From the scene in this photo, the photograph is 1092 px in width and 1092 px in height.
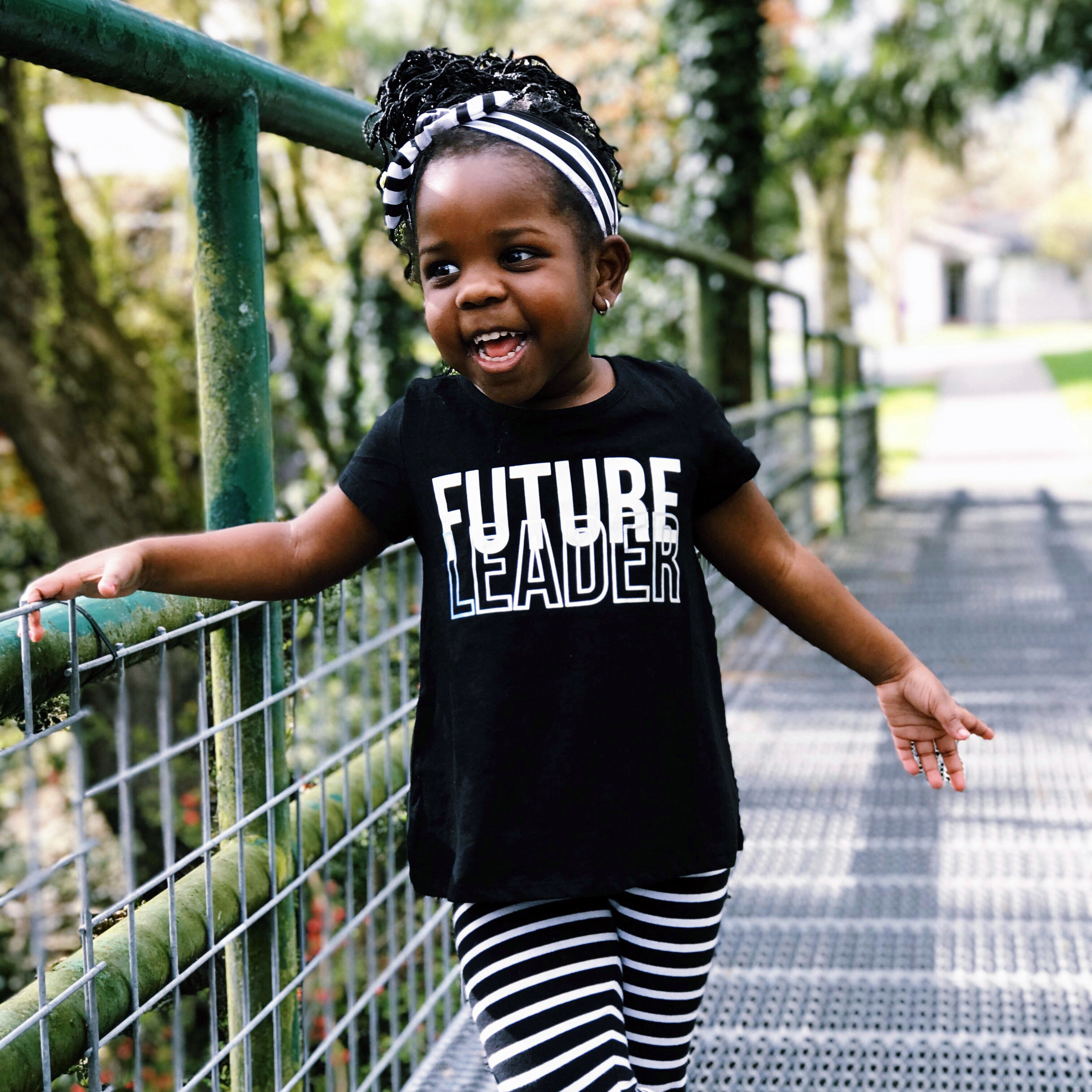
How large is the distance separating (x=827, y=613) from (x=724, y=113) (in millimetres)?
6199

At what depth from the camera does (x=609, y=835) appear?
1520mm

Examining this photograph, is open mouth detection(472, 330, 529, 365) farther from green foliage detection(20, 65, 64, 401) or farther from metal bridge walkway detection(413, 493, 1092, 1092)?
green foliage detection(20, 65, 64, 401)

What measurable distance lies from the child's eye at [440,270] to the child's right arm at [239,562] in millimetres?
281

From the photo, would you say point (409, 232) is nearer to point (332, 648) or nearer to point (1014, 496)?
point (332, 648)

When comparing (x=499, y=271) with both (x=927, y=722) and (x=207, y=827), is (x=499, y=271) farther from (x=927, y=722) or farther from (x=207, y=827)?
(x=927, y=722)

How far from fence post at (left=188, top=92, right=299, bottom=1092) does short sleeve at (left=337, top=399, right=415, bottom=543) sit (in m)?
0.16

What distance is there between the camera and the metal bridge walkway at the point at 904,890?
2326mm

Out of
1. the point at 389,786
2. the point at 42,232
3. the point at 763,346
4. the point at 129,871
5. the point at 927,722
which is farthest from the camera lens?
the point at 763,346

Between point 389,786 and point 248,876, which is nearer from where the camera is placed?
point 248,876

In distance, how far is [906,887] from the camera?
3.02 metres

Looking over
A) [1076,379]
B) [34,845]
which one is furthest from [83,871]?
[1076,379]

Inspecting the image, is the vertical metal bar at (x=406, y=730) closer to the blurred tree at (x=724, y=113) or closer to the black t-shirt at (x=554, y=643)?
the black t-shirt at (x=554, y=643)

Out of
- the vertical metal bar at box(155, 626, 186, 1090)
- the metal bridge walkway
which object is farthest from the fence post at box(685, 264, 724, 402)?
the vertical metal bar at box(155, 626, 186, 1090)


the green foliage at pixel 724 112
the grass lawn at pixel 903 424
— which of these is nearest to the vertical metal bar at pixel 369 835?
the green foliage at pixel 724 112
